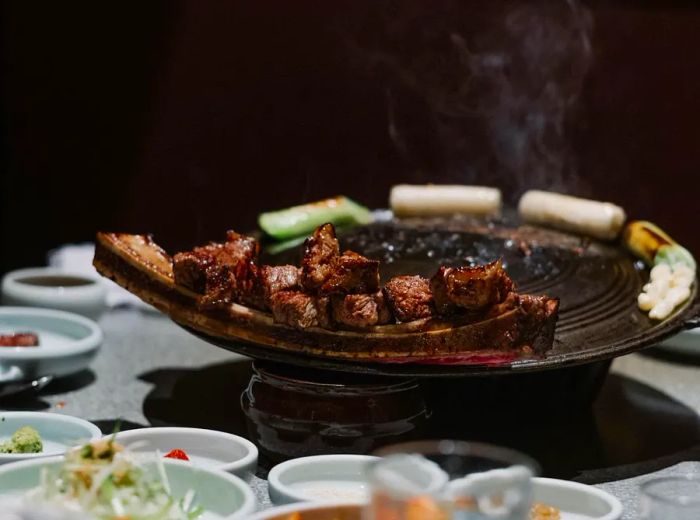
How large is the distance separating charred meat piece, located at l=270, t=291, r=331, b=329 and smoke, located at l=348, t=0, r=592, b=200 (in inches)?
82.2

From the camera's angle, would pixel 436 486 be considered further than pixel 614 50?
No

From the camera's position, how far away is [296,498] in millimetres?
1956

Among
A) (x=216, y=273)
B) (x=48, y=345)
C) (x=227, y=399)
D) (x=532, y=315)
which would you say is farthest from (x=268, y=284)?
(x=48, y=345)

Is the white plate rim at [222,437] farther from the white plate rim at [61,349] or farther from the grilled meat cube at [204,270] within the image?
the white plate rim at [61,349]

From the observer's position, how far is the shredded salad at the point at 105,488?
68.2 inches

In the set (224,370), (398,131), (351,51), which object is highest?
(351,51)

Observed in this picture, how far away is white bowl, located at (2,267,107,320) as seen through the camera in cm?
338

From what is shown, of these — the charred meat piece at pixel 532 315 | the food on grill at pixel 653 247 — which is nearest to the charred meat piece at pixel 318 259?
the charred meat piece at pixel 532 315

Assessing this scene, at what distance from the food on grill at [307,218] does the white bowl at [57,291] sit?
1.96 feet

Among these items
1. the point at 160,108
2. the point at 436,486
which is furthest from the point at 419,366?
the point at 160,108

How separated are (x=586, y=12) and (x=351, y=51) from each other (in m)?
0.95

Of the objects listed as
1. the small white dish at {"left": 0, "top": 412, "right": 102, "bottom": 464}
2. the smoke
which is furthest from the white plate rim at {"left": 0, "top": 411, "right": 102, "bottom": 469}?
the smoke

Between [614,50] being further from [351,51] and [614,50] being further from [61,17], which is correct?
[61,17]

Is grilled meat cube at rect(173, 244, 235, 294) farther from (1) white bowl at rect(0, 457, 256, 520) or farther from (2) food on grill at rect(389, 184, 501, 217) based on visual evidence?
→ (2) food on grill at rect(389, 184, 501, 217)
